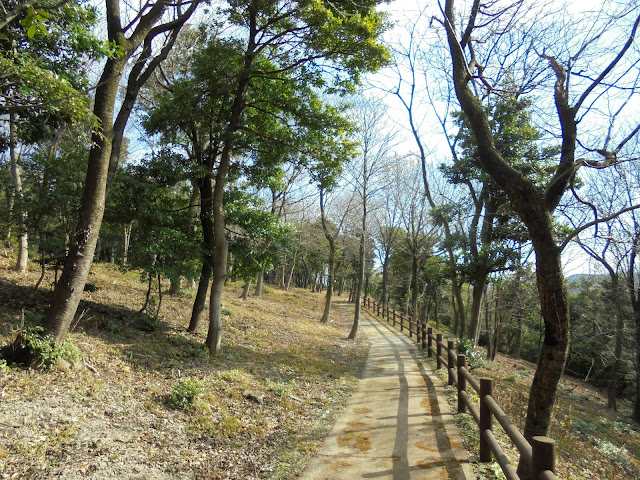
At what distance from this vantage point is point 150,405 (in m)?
5.70

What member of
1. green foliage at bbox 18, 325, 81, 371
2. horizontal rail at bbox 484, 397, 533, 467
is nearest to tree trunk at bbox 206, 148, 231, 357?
green foliage at bbox 18, 325, 81, 371

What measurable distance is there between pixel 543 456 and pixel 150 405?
5073mm

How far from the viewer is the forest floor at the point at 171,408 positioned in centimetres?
427

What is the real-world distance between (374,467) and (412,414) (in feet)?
7.60

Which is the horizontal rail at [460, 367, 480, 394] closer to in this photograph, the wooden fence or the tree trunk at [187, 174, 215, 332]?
the wooden fence

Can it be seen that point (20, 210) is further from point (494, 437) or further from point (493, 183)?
point (493, 183)

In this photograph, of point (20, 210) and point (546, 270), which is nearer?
point (546, 270)

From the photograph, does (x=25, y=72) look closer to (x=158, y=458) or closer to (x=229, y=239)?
(x=158, y=458)

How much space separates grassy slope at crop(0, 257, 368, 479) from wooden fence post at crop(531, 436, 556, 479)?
278cm

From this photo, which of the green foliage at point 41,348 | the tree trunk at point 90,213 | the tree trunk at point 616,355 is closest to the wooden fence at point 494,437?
the green foliage at point 41,348

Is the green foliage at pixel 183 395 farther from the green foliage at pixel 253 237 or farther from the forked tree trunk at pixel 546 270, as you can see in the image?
the green foliage at pixel 253 237

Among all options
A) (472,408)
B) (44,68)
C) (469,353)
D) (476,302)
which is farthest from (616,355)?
(44,68)

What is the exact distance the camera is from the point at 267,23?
365 inches

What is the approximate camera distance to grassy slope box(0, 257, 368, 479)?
13.8 feet
